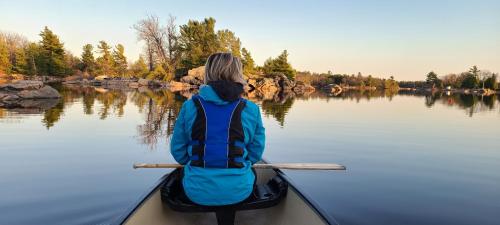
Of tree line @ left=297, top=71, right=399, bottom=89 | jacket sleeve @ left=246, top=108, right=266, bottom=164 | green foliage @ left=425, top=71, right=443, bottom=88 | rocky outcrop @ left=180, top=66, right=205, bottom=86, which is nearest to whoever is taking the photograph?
jacket sleeve @ left=246, top=108, right=266, bottom=164

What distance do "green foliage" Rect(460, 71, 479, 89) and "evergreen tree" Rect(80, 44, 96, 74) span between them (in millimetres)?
97878

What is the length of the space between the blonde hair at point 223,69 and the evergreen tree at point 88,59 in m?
68.2

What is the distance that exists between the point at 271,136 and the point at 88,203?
5.98 meters

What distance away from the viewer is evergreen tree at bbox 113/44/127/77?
63500 mm

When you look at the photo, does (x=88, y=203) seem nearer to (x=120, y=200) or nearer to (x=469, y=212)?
(x=120, y=200)

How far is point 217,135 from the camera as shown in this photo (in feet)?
7.70

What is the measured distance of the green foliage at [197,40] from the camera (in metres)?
50.2

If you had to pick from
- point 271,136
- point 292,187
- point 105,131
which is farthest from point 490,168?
point 105,131

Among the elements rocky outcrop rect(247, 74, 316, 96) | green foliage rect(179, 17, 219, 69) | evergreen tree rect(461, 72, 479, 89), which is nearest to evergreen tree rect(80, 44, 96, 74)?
green foliage rect(179, 17, 219, 69)

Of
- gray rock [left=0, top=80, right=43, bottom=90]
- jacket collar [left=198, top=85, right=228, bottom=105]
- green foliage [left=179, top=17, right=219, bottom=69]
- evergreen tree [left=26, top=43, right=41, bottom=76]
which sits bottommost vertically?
jacket collar [left=198, top=85, right=228, bottom=105]

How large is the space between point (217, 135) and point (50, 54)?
60.8 m

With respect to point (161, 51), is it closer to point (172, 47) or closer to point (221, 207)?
point (172, 47)

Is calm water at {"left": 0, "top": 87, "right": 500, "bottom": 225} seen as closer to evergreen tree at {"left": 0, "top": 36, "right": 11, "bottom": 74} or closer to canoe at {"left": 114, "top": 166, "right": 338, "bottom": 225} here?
canoe at {"left": 114, "top": 166, "right": 338, "bottom": 225}

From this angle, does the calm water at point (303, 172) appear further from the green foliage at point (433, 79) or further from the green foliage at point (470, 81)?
the green foliage at point (433, 79)
